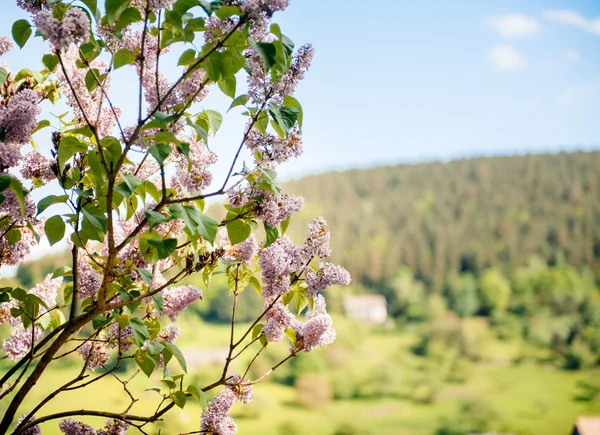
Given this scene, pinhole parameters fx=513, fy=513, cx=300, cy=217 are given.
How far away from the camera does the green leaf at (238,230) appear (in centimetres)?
93

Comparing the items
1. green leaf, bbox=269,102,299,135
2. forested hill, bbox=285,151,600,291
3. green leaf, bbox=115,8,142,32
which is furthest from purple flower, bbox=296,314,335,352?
forested hill, bbox=285,151,600,291

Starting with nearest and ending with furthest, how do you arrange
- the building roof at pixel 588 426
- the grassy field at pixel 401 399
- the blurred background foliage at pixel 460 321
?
the building roof at pixel 588 426 → the grassy field at pixel 401 399 → the blurred background foliage at pixel 460 321

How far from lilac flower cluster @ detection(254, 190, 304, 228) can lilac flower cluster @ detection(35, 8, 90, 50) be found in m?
0.37

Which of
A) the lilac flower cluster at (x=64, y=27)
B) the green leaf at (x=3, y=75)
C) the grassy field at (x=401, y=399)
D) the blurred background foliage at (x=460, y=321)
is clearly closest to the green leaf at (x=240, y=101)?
the lilac flower cluster at (x=64, y=27)

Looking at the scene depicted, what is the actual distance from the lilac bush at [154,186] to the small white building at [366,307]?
32301mm

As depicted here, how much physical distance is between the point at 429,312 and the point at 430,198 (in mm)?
11524

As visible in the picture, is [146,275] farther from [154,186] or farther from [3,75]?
[3,75]

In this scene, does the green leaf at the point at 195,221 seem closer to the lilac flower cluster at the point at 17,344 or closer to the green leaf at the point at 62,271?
the green leaf at the point at 62,271

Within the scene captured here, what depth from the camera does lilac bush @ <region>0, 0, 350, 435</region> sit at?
0.76 metres

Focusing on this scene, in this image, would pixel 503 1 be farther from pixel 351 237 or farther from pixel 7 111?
pixel 7 111

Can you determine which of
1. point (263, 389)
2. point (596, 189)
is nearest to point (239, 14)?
point (263, 389)

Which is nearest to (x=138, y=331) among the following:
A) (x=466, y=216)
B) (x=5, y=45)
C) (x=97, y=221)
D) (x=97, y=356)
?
(x=97, y=221)

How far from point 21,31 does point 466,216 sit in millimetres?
38390

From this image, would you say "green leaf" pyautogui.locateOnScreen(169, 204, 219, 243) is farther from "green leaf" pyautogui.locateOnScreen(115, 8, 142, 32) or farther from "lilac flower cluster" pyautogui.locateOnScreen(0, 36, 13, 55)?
"lilac flower cluster" pyautogui.locateOnScreen(0, 36, 13, 55)
